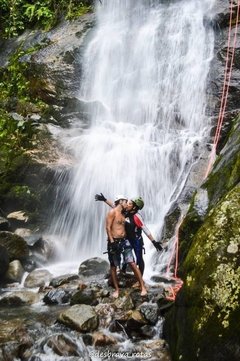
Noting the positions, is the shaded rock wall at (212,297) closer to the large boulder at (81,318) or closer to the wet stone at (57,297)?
the large boulder at (81,318)

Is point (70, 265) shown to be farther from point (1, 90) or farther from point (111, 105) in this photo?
point (1, 90)

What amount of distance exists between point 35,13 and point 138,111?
8485mm

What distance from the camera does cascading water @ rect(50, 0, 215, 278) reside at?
12344 millimetres

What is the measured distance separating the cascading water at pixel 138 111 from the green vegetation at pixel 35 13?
121cm

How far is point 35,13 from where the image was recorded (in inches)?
771

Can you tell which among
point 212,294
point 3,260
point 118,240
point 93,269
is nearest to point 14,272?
point 3,260

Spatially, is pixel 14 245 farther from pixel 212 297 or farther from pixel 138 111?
pixel 212 297

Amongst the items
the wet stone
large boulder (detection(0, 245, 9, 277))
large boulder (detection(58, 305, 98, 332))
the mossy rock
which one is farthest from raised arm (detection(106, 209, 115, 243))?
large boulder (detection(0, 245, 9, 277))

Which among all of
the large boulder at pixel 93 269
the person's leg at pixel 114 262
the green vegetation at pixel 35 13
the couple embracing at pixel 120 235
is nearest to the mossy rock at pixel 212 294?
the couple embracing at pixel 120 235

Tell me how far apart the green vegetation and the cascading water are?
1206mm

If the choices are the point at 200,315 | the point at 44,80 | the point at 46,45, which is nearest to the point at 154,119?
the point at 44,80

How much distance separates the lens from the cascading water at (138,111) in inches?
486

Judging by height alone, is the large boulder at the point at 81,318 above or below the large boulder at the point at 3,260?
below

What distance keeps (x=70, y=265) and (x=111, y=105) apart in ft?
21.9
